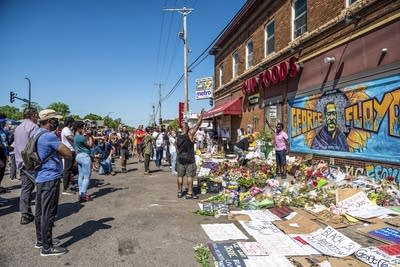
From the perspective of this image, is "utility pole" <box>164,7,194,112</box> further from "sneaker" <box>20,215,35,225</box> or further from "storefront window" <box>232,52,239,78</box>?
"sneaker" <box>20,215,35,225</box>

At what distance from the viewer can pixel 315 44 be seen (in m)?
11.7

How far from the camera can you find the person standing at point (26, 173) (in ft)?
19.7

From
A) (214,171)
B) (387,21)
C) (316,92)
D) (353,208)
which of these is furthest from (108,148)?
(387,21)

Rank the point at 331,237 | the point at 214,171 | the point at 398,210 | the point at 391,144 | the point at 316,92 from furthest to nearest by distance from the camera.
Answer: the point at 316,92 < the point at 214,171 < the point at 391,144 < the point at 398,210 < the point at 331,237

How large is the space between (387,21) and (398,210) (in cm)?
485

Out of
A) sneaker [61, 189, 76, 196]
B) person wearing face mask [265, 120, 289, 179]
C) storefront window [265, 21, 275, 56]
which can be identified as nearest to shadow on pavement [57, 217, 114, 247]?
sneaker [61, 189, 76, 196]

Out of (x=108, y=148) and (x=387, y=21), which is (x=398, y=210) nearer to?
(x=387, y=21)

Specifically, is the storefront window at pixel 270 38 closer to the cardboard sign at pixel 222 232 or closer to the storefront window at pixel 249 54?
the storefront window at pixel 249 54

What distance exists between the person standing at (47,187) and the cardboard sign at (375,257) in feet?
13.3

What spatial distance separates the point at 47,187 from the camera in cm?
439

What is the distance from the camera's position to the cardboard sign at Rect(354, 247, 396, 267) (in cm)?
394

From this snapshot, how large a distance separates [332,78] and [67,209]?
890 cm

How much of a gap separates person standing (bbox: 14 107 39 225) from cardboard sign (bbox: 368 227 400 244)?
6087 millimetres

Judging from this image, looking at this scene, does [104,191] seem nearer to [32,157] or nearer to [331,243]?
[32,157]
